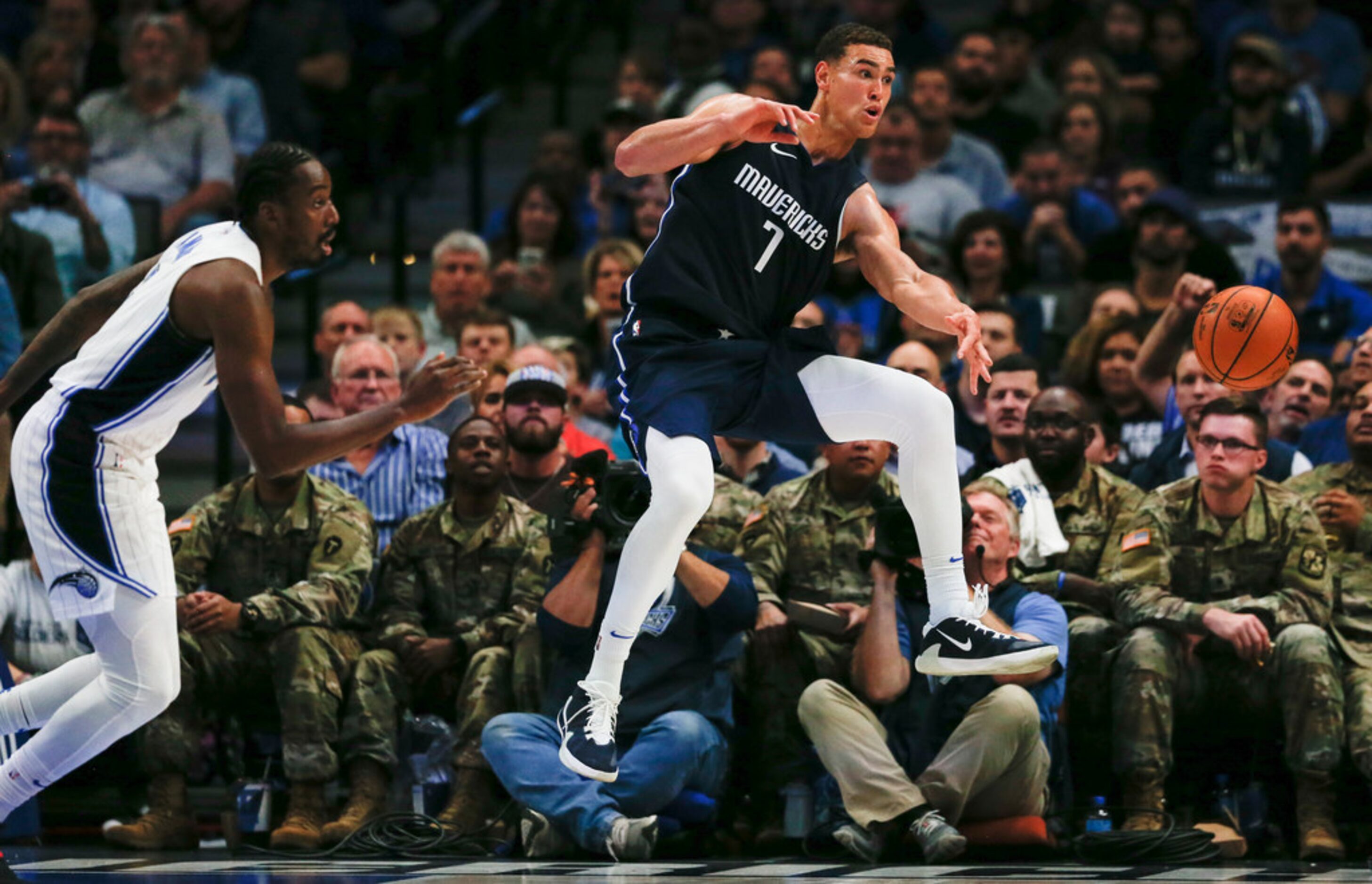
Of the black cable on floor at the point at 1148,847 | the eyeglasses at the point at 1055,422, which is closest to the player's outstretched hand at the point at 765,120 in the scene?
the eyeglasses at the point at 1055,422

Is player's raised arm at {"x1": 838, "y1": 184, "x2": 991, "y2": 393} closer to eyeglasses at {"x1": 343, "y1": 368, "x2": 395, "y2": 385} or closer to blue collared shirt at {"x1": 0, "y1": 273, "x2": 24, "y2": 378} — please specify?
eyeglasses at {"x1": 343, "y1": 368, "x2": 395, "y2": 385}

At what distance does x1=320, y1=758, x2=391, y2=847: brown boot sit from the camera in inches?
304

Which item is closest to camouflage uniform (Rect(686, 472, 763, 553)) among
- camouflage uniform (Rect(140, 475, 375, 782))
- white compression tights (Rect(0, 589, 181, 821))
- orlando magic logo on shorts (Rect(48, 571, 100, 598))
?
camouflage uniform (Rect(140, 475, 375, 782))

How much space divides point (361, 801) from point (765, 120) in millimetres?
3338

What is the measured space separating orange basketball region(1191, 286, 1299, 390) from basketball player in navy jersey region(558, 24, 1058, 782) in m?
1.73

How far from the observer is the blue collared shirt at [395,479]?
9102mm

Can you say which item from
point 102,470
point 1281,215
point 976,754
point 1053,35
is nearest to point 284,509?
point 102,470

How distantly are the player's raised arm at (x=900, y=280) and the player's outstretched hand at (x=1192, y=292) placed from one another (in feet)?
9.00

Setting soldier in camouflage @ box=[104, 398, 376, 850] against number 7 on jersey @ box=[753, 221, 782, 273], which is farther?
soldier in camouflage @ box=[104, 398, 376, 850]

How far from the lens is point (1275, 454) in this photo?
334 inches

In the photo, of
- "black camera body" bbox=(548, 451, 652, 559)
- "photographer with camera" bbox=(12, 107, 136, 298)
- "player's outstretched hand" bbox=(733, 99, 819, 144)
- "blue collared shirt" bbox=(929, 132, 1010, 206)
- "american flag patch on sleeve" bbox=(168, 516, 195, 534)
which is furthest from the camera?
"blue collared shirt" bbox=(929, 132, 1010, 206)

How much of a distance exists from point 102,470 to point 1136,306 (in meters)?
5.49

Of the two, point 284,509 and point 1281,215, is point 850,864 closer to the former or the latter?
point 284,509

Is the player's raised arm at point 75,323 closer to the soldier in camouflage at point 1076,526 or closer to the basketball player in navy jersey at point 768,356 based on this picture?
the basketball player in navy jersey at point 768,356
